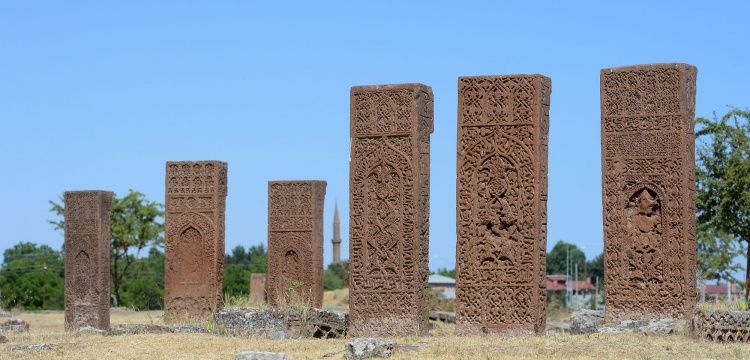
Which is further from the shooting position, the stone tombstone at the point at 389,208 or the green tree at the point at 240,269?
the green tree at the point at 240,269

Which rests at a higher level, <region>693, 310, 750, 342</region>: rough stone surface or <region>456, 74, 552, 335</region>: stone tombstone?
<region>456, 74, 552, 335</region>: stone tombstone

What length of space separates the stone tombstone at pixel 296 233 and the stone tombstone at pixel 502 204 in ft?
34.1

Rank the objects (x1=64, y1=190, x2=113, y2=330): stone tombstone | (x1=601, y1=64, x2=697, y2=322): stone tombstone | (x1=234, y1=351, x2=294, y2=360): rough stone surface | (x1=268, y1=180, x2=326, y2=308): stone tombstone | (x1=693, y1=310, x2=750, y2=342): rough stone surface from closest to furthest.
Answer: (x1=234, y1=351, x2=294, y2=360): rough stone surface, (x1=693, y1=310, x2=750, y2=342): rough stone surface, (x1=601, y1=64, x2=697, y2=322): stone tombstone, (x1=64, y1=190, x2=113, y2=330): stone tombstone, (x1=268, y1=180, x2=326, y2=308): stone tombstone

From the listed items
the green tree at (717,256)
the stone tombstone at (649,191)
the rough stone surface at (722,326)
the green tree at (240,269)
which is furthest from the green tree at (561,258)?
the rough stone surface at (722,326)

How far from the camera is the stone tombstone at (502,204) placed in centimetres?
1499

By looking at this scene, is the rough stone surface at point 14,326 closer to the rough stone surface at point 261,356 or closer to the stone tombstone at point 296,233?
the stone tombstone at point 296,233

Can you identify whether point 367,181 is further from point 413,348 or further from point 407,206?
point 413,348

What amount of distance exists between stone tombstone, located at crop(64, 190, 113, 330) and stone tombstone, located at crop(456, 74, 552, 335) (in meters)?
8.88

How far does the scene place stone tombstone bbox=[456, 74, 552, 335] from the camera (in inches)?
590

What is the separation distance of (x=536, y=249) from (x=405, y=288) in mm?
1657

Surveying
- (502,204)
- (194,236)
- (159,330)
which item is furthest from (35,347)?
(194,236)

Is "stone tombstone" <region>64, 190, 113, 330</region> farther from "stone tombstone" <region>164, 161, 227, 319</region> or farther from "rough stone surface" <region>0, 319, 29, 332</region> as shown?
"stone tombstone" <region>164, 161, 227, 319</region>

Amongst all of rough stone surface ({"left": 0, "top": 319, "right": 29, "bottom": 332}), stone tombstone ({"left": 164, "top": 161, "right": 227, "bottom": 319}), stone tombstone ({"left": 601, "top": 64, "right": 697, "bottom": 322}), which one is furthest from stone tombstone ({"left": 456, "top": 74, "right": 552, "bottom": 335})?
rough stone surface ({"left": 0, "top": 319, "right": 29, "bottom": 332})

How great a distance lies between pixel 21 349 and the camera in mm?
15438
